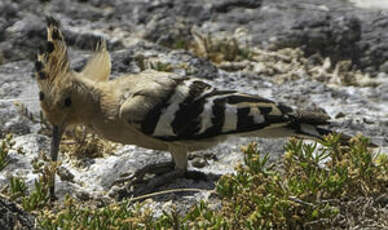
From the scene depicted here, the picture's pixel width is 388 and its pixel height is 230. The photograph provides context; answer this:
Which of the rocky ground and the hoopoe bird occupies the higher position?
the hoopoe bird

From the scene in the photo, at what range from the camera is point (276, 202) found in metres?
3.38

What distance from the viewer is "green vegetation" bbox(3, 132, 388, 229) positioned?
334 centimetres

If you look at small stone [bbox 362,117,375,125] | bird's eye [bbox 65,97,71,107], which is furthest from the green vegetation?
small stone [bbox 362,117,375,125]

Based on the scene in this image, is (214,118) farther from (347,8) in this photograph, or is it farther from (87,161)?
(347,8)

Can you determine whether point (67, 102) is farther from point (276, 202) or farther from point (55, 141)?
point (276, 202)

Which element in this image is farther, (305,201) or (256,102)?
(256,102)

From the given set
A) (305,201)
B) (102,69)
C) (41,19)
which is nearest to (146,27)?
(41,19)

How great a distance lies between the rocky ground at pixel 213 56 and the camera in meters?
4.91

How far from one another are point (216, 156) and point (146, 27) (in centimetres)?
256

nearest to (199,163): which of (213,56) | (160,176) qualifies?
(160,176)

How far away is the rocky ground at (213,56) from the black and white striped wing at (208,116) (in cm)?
33

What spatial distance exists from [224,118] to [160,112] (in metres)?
0.43

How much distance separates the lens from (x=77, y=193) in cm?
437

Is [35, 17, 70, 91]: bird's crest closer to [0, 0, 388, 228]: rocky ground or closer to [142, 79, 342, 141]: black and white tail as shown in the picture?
[0, 0, 388, 228]: rocky ground
